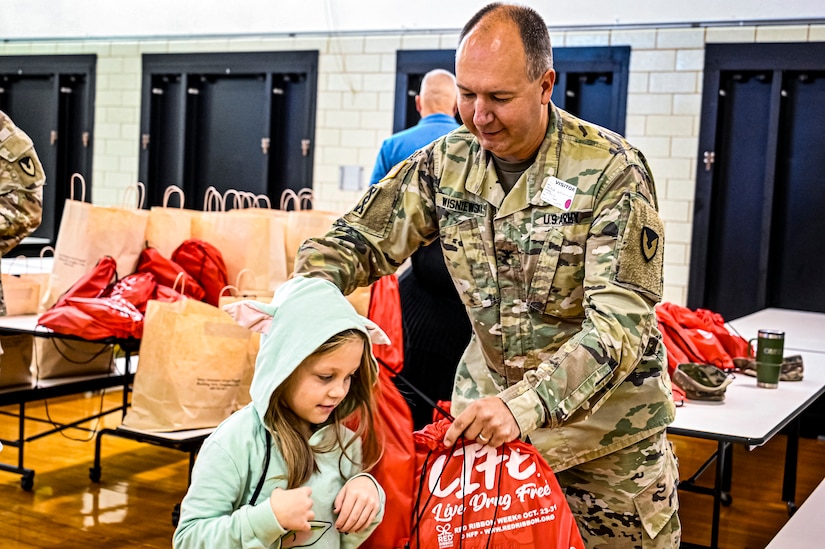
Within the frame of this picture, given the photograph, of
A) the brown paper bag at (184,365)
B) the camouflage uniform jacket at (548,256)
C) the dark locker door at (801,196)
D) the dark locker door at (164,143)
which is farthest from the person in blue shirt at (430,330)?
the dark locker door at (164,143)

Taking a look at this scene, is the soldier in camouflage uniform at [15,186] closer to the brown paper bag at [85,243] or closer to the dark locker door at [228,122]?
the brown paper bag at [85,243]

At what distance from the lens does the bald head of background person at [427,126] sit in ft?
15.1

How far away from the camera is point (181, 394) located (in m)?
3.73

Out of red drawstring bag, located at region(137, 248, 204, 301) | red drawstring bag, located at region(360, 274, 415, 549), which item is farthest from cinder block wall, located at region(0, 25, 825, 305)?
red drawstring bag, located at region(360, 274, 415, 549)

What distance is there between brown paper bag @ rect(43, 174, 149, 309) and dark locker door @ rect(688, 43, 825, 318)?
3.85m

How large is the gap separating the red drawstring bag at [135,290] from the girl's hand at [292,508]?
299 cm

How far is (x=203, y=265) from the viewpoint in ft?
15.6

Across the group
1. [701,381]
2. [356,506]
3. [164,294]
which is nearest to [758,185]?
[701,381]

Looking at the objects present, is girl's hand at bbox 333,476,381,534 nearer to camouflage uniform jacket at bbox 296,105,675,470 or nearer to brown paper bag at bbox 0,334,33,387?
camouflage uniform jacket at bbox 296,105,675,470

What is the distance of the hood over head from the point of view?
64.0 inches

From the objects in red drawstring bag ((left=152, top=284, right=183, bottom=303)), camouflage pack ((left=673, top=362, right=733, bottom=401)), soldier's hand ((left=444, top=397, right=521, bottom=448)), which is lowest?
camouflage pack ((left=673, top=362, right=733, bottom=401))

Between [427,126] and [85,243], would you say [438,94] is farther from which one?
[85,243]

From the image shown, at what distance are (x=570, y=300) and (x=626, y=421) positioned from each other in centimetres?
28

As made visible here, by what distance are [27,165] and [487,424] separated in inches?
106
